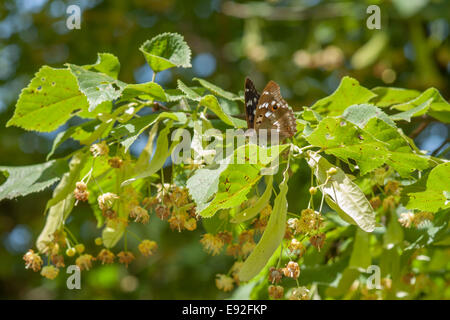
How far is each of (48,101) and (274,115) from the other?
1.80ft

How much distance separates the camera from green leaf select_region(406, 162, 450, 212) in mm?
1037

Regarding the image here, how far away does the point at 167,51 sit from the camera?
127 cm

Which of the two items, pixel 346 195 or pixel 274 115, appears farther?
pixel 274 115

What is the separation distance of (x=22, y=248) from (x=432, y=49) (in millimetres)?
3202

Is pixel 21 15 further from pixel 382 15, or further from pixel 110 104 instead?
pixel 110 104

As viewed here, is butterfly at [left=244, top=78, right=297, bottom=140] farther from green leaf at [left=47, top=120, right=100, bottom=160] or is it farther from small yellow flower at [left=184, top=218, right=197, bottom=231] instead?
green leaf at [left=47, top=120, right=100, bottom=160]

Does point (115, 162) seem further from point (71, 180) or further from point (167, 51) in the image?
point (167, 51)

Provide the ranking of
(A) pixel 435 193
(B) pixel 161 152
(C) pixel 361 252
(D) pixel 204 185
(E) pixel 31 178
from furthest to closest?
1. (C) pixel 361 252
2. (E) pixel 31 178
3. (B) pixel 161 152
4. (A) pixel 435 193
5. (D) pixel 204 185

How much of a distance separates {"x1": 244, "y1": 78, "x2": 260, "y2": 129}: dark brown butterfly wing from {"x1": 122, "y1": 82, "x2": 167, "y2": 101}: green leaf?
0.64 ft

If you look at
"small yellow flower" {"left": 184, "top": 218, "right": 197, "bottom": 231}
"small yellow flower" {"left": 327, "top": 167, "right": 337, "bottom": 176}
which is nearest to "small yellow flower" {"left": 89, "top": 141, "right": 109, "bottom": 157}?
"small yellow flower" {"left": 184, "top": 218, "right": 197, "bottom": 231}

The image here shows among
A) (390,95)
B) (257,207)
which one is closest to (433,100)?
(390,95)

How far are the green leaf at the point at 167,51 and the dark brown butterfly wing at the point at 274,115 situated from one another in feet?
0.70

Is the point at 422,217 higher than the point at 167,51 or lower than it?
lower

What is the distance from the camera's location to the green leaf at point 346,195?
3.14 ft
